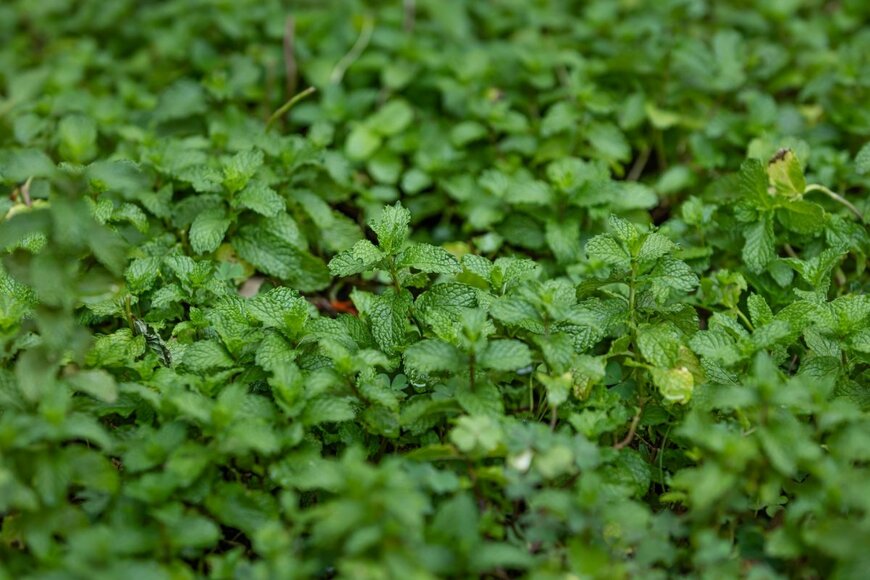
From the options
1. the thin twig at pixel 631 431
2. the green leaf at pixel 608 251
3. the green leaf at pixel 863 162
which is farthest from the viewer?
the green leaf at pixel 863 162

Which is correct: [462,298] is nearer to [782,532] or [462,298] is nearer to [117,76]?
[782,532]

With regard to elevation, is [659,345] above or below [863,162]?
below

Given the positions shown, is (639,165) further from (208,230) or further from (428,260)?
(208,230)

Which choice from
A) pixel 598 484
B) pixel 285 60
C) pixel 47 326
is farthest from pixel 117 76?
pixel 598 484

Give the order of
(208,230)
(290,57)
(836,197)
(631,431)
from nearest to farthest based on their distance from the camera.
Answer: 1. (631,431)
2. (208,230)
3. (836,197)
4. (290,57)

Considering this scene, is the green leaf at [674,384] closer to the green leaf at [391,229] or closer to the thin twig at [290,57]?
the green leaf at [391,229]

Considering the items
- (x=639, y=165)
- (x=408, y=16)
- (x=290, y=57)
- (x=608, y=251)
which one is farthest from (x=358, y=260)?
(x=408, y=16)

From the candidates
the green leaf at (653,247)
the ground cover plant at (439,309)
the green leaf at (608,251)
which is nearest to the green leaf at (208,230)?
the ground cover plant at (439,309)
